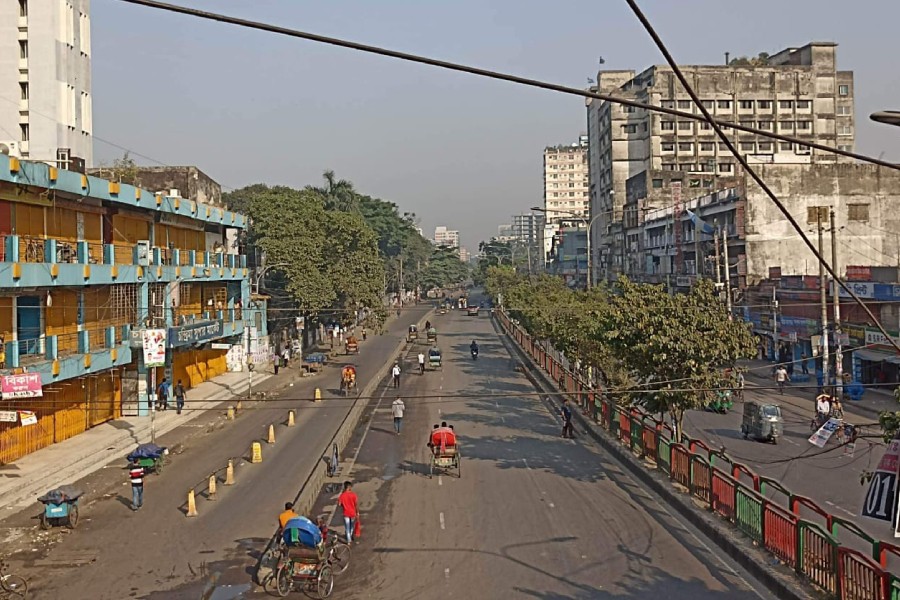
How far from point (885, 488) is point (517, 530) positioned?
8.35m

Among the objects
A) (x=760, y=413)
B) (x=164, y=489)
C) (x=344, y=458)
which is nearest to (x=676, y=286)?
(x=760, y=413)

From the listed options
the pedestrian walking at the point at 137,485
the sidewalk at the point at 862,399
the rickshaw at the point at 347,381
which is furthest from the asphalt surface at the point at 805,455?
the rickshaw at the point at 347,381

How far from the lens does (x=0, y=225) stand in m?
24.7

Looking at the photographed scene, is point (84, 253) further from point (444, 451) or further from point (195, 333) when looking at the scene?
point (444, 451)

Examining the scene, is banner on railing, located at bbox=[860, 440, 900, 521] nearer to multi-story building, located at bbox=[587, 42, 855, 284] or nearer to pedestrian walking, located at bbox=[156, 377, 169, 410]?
pedestrian walking, located at bbox=[156, 377, 169, 410]

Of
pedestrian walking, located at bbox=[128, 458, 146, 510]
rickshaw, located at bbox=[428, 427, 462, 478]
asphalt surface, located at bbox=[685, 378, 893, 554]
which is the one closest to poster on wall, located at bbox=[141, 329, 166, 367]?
pedestrian walking, located at bbox=[128, 458, 146, 510]

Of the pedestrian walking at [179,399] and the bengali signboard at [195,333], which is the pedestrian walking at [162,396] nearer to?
the pedestrian walking at [179,399]

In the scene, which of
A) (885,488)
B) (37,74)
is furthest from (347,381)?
(885,488)

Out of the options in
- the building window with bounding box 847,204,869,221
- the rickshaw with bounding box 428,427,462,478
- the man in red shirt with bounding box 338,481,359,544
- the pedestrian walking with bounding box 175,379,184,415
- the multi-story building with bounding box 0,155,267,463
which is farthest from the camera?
the building window with bounding box 847,204,869,221

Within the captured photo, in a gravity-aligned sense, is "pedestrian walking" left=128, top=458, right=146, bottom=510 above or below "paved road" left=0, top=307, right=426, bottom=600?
above

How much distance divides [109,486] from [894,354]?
2822 cm

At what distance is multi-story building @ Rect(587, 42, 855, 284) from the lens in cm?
9012

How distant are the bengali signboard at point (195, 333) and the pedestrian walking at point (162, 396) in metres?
1.74

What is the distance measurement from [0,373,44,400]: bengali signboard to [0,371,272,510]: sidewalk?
2252 mm
